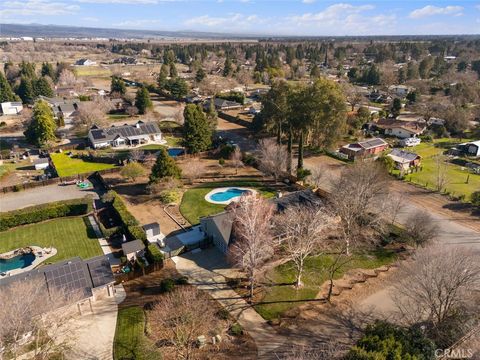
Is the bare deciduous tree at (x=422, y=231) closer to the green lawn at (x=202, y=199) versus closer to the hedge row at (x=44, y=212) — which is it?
the green lawn at (x=202, y=199)

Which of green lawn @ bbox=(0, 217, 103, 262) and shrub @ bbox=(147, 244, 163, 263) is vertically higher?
shrub @ bbox=(147, 244, 163, 263)

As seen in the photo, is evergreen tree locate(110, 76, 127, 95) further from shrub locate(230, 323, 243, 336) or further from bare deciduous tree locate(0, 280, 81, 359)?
shrub locate(230, 323, 243, 336)

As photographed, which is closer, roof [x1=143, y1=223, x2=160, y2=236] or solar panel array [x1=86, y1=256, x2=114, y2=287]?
solar panel array [x1=86, y1=256, x2=114, y2=287]

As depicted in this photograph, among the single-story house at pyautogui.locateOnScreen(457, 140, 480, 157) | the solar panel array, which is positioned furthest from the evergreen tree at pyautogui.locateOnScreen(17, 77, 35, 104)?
the single-story house at pyautogui.locateOnScreen(457, 140, 480, 157)

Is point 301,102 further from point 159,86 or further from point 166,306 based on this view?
point 159,86

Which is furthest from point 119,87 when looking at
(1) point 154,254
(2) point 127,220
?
(1) point 154,254

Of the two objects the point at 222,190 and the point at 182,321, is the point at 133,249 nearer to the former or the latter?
the point at 182,321

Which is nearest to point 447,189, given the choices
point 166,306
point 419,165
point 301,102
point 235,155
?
point 419,165
